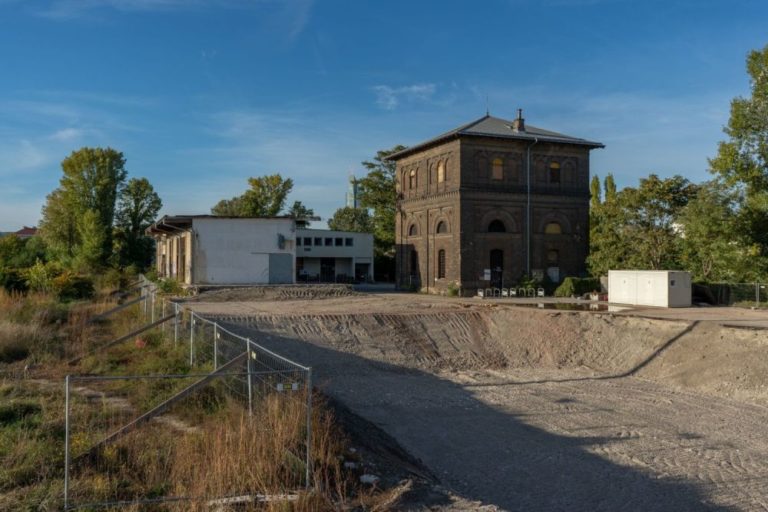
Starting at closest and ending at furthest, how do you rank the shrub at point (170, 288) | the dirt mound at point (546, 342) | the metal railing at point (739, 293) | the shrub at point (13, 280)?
the dirt mound at point (546, 342), the metal railing at point (739, 293), the shrub at point (13, 280), the shrub at point (170, 288)

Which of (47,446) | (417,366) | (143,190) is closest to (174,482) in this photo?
(47,446)

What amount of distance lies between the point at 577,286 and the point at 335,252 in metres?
27.9

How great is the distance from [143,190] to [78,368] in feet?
181

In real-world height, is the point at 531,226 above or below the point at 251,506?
above

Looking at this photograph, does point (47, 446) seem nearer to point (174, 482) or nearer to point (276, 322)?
point (174, 482)

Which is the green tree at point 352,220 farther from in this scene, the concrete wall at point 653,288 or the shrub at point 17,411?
the shrub at point 17,411

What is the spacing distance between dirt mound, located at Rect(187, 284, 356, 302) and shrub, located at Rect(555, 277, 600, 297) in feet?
43.1

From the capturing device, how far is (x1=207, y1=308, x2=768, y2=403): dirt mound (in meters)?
19.6

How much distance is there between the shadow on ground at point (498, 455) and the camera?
9.66 metres

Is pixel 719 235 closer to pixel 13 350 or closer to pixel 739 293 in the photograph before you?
pixel 739 293

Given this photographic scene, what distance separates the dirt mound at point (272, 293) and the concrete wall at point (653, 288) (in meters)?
14.9

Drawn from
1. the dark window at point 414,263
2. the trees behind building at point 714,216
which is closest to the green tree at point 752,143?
the trees behind building at point 714,216

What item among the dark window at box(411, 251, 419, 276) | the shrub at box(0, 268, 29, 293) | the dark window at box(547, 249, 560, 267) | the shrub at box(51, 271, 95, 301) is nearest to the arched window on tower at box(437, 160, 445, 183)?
the dark window at box(411, 251, 419, 276)

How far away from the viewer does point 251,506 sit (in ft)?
22.1
